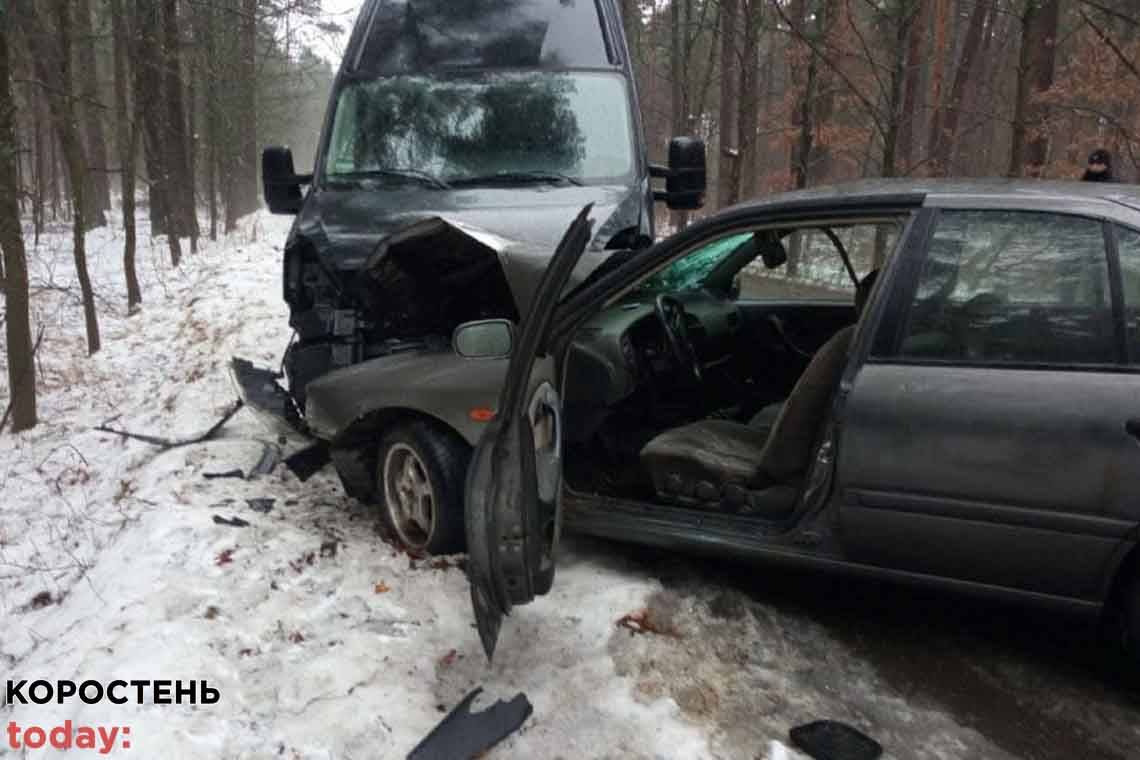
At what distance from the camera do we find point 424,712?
2.80 m

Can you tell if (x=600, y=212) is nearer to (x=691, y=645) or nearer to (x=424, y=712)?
Result: (x=691, y=645)

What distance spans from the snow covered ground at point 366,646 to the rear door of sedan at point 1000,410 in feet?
1.76

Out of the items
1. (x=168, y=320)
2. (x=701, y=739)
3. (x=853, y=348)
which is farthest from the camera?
(x=168, y=320)

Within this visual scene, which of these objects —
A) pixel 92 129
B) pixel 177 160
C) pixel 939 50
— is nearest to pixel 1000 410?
pixel 939 50

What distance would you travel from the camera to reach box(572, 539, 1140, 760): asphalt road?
9.00 ft

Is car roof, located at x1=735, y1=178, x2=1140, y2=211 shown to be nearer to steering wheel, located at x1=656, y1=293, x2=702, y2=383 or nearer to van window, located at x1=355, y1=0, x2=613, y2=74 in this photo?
steering wheel, located at x1=656, y1=293, x2=702, y2=383

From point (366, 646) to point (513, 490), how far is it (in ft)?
2.92

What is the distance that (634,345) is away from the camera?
4070 millimetres

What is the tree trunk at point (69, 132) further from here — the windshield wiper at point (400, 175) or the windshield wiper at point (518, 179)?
the windshield wiper at point (518, 179)

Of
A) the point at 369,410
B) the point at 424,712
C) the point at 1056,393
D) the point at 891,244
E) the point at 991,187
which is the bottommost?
the point at 424,712

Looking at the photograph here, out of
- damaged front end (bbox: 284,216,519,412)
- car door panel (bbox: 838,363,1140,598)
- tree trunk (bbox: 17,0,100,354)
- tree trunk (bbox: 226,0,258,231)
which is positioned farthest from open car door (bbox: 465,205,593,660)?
tree trunk (bbox: 226,0,258,231)

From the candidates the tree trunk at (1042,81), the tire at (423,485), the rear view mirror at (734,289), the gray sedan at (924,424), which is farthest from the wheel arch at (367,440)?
the tree trunk at (1042,81)

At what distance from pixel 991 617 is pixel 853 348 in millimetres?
1364

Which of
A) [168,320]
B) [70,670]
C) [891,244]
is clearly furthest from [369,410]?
[168,320]
